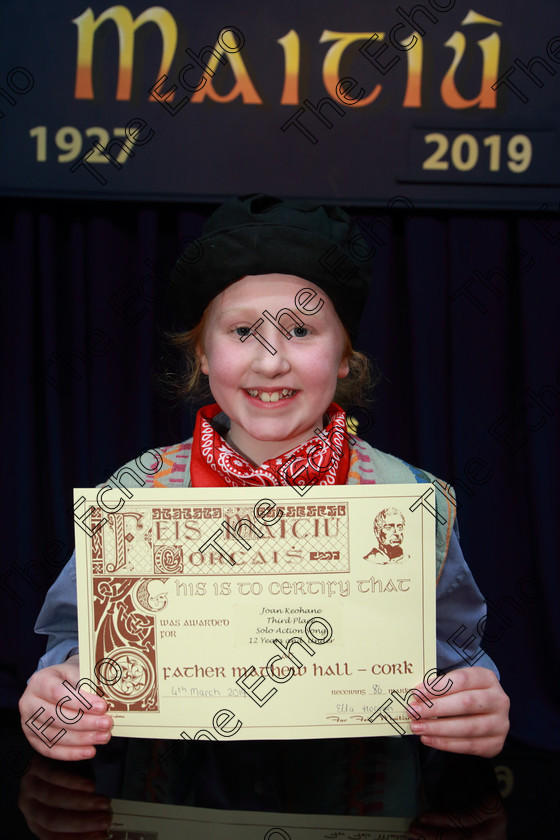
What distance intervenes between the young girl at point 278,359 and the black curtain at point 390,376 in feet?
2.43

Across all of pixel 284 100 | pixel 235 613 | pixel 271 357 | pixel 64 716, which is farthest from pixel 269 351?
pixel 284 100

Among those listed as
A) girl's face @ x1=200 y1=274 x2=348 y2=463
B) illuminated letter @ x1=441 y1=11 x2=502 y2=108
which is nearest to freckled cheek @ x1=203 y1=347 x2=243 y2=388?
girl's face @ x1=200 y1=274 x2=348 y2=463

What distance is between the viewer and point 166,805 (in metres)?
0.72

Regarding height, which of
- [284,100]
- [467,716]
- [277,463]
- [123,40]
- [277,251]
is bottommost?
[467,716]

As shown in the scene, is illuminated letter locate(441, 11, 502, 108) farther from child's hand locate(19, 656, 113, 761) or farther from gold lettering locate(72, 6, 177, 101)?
child's hand locate(19, 656, 113, 761)

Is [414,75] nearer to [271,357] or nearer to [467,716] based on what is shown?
[271,357]

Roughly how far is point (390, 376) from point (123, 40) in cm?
98

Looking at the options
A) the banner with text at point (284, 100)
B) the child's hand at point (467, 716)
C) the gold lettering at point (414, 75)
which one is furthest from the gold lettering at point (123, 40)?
the child's hand at point (467, 716)

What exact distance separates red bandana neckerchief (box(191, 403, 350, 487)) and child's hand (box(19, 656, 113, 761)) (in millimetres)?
315

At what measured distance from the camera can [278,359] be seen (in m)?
0.96

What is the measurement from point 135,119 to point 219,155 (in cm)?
20

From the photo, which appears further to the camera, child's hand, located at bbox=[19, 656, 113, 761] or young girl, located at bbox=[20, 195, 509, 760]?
young girl, located at bbox=[20, 195, 509, 760]

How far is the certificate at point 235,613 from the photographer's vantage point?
80 centimetres

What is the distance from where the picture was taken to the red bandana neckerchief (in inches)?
40.0
